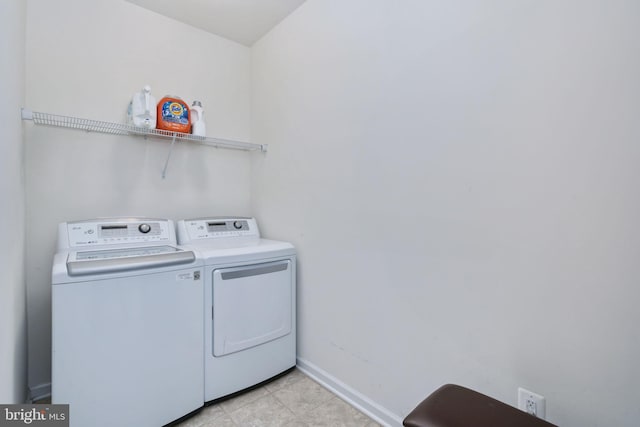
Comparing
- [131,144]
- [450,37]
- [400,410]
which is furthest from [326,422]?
[131,144]

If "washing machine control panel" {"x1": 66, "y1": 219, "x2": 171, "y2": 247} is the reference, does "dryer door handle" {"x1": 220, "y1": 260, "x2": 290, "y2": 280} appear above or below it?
below

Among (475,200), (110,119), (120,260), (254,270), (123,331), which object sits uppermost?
(110,119)

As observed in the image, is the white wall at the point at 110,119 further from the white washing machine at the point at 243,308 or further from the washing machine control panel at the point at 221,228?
the white washing machine at the point at 243,308

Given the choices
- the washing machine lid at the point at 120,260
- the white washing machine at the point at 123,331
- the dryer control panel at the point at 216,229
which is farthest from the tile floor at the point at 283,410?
the dryer control panel at the point at 216,229

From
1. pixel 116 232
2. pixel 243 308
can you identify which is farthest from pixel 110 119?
pixel 243 308

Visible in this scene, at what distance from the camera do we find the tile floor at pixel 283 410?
4.86 feet

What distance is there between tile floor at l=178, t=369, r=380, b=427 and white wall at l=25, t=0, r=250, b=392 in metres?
1.09

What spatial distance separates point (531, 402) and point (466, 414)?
0.33 meters

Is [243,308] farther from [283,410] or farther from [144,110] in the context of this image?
[144,110]

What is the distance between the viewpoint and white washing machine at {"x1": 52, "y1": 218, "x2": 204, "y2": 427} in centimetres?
121

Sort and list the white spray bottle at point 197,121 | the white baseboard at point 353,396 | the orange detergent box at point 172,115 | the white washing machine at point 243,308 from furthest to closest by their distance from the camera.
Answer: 1. the white spray bottle at point 197,121
2. the orange detergent box at point 172,115
3. the white washing machine at point 243,308
4. the white baseboard at point 353,396

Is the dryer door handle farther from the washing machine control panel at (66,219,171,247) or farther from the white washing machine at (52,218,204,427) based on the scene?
the washing machine control panel at (66,219,171,247)

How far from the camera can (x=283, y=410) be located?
158cm

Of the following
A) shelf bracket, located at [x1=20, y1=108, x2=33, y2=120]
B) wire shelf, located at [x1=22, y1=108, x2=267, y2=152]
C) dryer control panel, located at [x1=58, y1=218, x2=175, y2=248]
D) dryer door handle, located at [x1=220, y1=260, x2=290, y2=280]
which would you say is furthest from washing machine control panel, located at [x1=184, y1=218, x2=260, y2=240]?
shelf bracket, located at [x1=20, y1=108, x2=33, y2=120]
